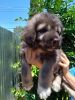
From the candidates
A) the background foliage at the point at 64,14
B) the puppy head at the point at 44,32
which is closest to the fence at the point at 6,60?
the background foliage at the point at 64,14

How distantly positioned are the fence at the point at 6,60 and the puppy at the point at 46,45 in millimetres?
4276

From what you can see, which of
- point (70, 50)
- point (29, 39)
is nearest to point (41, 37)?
point (29, 39)

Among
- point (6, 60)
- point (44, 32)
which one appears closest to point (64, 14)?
point (6, 60)

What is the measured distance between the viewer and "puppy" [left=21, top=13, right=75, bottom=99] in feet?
5.87

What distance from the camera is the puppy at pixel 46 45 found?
1.79 meters

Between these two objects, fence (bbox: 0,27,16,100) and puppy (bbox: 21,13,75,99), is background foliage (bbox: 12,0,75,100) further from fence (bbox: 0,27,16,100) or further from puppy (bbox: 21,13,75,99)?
puppy (bbox: 21,13,75,99)

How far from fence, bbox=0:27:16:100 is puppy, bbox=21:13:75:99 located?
4.28 m

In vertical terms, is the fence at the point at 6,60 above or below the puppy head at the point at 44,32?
below

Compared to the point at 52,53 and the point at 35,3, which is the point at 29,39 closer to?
the point at 52,53

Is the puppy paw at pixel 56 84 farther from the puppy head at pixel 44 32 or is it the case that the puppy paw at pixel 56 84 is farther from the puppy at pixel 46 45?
the puppy head at pixel 44 32

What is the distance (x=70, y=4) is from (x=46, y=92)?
3.51 meters

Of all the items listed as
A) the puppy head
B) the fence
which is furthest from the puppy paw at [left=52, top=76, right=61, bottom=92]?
the fence

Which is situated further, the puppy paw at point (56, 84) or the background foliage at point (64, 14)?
the background foliage at point (64, 14)

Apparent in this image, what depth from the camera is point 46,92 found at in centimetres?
183
